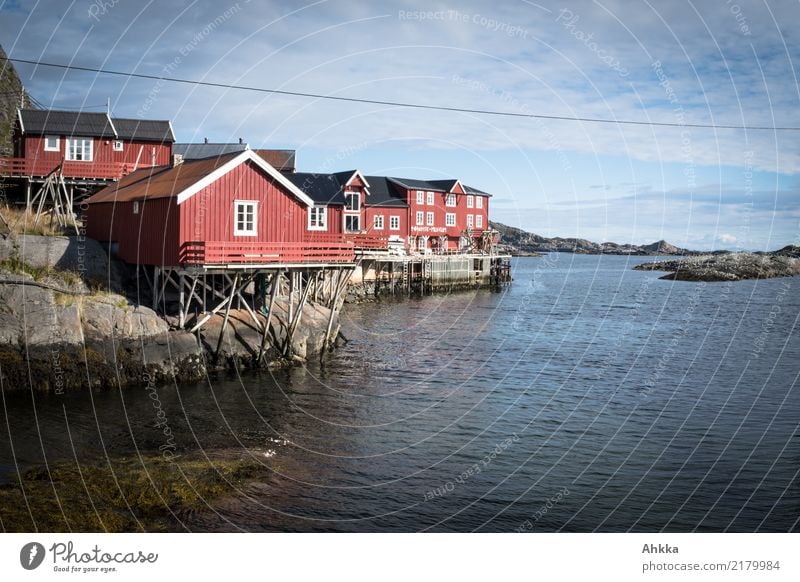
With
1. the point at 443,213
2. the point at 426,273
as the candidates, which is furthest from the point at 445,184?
the point at 426,273

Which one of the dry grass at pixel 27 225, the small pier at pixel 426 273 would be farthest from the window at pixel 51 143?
the small pier at pixel 426 273

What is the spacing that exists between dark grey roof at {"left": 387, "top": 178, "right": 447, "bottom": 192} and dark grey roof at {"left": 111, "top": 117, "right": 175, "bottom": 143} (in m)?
28.9

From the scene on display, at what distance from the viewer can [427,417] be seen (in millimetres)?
22391

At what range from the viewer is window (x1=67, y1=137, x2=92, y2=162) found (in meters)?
45.4

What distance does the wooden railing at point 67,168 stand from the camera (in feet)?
135

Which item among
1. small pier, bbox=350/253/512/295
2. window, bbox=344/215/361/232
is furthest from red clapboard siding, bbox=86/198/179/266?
window, bbox=344/215/361/232

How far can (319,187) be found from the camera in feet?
168

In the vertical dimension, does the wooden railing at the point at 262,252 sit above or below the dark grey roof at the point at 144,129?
below

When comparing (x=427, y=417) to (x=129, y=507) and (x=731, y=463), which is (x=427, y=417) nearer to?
(x=731, y=463)

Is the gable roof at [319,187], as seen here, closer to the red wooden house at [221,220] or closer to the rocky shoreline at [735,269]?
the red wooden house at [221,220]

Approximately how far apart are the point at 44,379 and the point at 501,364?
739 inches

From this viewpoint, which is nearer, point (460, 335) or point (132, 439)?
A: point (132, 439)

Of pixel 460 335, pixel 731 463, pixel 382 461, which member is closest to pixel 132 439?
pixel 382 461

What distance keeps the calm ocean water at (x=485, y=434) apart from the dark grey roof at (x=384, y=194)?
3559cm
